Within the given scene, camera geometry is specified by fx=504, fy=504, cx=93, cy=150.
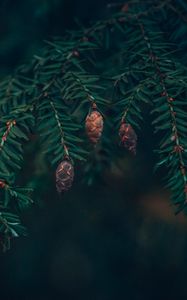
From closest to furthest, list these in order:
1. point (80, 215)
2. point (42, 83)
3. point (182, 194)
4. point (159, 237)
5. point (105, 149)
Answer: point (182, 194)
point (42, 83)
point (105, 149)
point (159, 237)
point (80, 215)

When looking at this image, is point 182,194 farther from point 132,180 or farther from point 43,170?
point 132,180

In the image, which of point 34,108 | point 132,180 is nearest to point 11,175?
point 34,108

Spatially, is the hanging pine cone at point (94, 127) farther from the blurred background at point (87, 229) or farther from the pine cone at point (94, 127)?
the blurred background at point (87, 229)

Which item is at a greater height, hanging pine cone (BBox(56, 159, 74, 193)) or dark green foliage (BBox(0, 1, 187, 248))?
dark green foliage (BBox(0, 1, 187, 248))

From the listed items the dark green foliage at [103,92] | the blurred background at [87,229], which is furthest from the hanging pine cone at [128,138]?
the blurred background at [87,229]

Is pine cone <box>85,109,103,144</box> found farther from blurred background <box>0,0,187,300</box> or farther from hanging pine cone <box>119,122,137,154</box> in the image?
blurred background <box>0,0,187,300</box>

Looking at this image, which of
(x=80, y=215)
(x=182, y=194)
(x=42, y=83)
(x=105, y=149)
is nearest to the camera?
(x=182, y=194)

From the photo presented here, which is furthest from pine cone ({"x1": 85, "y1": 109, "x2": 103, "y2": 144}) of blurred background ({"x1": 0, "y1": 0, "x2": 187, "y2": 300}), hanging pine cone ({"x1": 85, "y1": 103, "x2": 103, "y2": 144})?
blurred background ({"x1": 0, "y1": 0, "x2": 187, "y2": 300})
